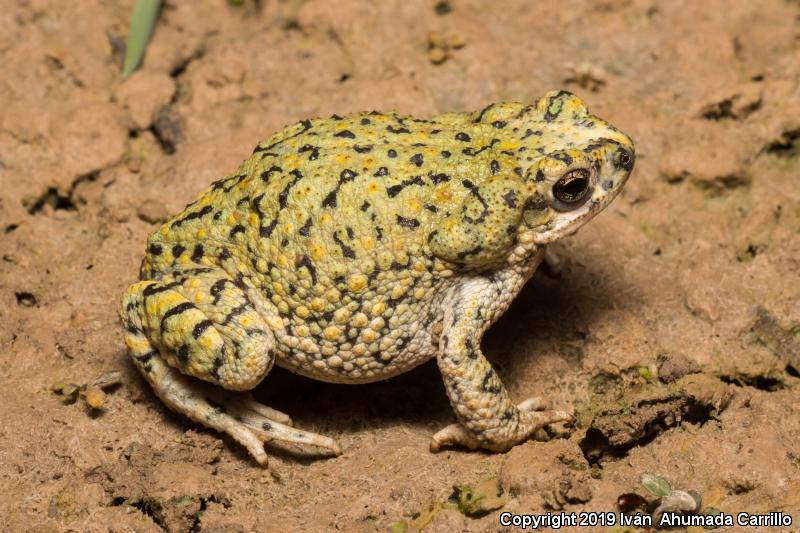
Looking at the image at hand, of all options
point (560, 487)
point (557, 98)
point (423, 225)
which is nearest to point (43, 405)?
point (423, 225)

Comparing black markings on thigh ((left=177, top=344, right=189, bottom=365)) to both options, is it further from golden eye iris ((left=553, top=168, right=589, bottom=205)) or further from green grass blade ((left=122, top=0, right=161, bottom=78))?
green grass blade ((left=122, top=0, right=161, bottom=78))

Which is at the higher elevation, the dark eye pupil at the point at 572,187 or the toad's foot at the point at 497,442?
the dark eye pupil at the point at 572,187

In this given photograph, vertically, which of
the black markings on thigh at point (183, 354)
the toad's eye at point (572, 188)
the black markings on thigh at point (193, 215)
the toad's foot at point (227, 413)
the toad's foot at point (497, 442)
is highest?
the black markings on thigh at point (193, 215)

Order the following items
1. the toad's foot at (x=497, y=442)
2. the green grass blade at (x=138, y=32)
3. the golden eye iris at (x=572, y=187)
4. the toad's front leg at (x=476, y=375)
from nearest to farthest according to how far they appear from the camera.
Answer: the golden eye iris at (x=572, y=187)
the toad's front leg at (x=476, y=375)
the toad's foot at (x=497, y=442)
the green grass blade at (x=138, y=32)

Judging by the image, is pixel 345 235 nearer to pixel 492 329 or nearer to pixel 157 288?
pixel 157 288

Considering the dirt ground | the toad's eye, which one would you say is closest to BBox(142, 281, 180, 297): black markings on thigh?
the dirt ground

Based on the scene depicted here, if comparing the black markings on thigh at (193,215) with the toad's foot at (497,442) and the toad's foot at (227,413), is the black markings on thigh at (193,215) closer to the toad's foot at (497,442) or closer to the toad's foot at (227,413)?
the toad's foot at (227,413)

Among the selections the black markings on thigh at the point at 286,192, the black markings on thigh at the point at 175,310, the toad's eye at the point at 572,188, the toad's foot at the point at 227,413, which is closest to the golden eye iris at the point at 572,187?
the toad's eye at the point at 572,188
